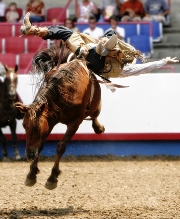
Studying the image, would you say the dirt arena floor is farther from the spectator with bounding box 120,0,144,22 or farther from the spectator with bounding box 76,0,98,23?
the spectator with bounding box 76,0,98,23

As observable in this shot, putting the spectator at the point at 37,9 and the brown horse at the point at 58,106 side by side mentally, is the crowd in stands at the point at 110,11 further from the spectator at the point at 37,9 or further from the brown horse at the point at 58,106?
the brown horse at the point at 58,106

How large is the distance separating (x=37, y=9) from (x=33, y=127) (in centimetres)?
950

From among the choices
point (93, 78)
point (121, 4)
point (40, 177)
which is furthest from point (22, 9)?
point (93, 78)

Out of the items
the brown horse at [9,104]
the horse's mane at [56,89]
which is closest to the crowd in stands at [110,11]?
the brown horse at [9,104]

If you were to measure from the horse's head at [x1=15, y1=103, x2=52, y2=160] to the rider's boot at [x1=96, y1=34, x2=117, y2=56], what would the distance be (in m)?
1.17

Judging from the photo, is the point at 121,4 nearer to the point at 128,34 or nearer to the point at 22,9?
the point at 128,34

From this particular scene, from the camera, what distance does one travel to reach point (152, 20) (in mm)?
15508

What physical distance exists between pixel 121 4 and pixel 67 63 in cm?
851

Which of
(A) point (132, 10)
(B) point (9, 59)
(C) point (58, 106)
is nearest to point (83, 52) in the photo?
(C) point (58, 106)

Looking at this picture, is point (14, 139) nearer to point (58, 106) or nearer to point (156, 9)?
point (58, 106)

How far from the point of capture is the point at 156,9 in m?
15.8

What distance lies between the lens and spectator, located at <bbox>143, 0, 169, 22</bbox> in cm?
1570

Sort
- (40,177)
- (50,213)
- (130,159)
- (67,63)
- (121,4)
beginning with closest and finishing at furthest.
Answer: (50,213)
(67,63)
(40,177)
(130,159)
(121,4)

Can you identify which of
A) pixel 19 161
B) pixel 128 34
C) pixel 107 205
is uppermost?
pixel 128 34
